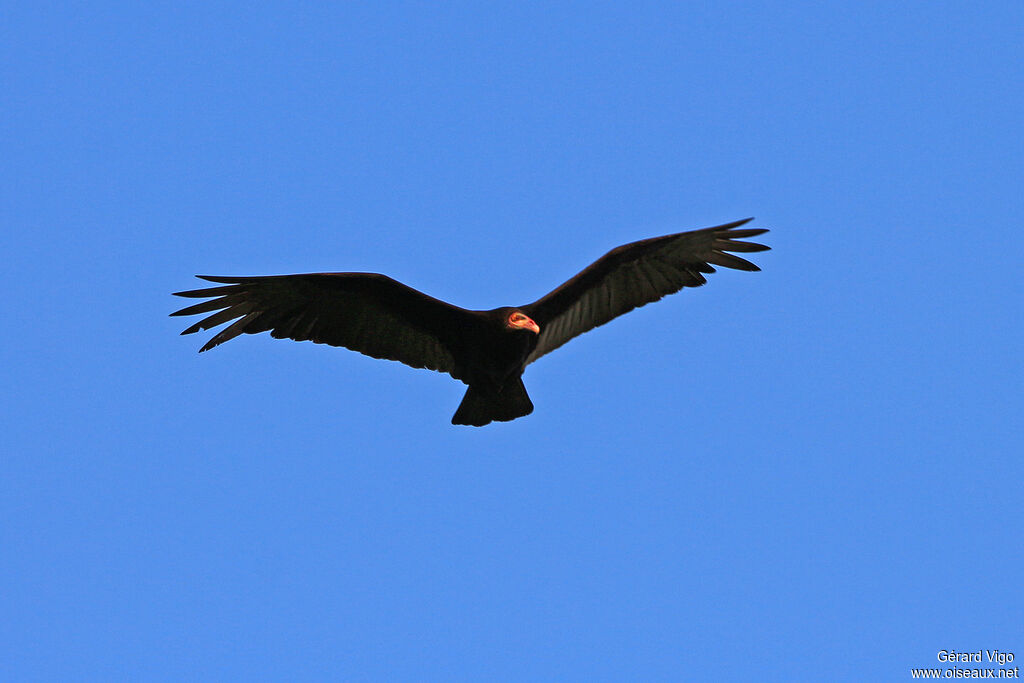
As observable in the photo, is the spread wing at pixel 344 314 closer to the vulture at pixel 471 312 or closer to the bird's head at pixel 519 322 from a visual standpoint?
the vulture at pixel 471 312

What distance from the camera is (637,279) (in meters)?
11.1

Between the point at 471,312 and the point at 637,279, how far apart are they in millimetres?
1945

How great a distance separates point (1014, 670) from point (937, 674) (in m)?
0.66

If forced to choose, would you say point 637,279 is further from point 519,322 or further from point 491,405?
point 491,405

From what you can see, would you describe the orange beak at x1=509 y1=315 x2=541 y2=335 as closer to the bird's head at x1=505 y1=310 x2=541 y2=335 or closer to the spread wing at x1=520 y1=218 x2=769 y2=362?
the bird's head at x1=505 y1=310 x2=541 y2=335

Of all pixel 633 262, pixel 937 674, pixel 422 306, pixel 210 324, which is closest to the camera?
pixel 937 674

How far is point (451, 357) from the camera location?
35.1 ft

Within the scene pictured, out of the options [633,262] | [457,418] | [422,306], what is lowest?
[457,418]

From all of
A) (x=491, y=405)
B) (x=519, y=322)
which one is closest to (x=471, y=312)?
(x=519, y=322)

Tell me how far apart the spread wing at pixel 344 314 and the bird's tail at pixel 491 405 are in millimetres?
354

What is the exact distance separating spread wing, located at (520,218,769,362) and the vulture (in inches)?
0.4

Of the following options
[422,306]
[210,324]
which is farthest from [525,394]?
[210,324]

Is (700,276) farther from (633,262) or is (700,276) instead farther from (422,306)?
(422,306)

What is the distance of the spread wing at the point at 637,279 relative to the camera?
10891 mm
